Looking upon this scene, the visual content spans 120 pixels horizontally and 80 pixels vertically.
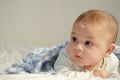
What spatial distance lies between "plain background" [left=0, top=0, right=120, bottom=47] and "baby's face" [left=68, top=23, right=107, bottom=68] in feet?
2.81

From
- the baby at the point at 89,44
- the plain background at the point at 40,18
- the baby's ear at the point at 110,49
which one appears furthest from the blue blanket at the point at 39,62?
the plain background at the point at 40,18

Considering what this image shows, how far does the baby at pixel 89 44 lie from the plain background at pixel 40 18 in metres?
0.81

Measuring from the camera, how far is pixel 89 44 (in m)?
1.10

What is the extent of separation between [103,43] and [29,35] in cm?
96

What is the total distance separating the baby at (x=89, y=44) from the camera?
1.09 metres

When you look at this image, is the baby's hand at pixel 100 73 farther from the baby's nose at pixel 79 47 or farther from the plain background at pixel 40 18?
the plain background at pixel 40 18

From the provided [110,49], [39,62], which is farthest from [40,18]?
[110,49]


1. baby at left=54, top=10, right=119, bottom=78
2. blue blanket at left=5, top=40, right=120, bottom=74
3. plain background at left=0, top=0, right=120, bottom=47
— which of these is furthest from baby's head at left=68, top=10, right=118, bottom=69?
plain background at left=0, top=0, right=120, bottom=47

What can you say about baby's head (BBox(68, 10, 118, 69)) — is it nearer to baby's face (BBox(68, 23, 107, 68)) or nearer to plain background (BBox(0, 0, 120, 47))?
baby's face (BBox(68, 23, 107, 68))

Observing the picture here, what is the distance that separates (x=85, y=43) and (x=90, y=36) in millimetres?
33

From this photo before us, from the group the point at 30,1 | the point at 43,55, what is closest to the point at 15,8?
the point at 30,1

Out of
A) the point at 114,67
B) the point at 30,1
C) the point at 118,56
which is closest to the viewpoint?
the point at 114,67

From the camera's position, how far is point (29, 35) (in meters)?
2.01

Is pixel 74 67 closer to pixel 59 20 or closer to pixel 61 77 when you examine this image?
pixel 61 77
